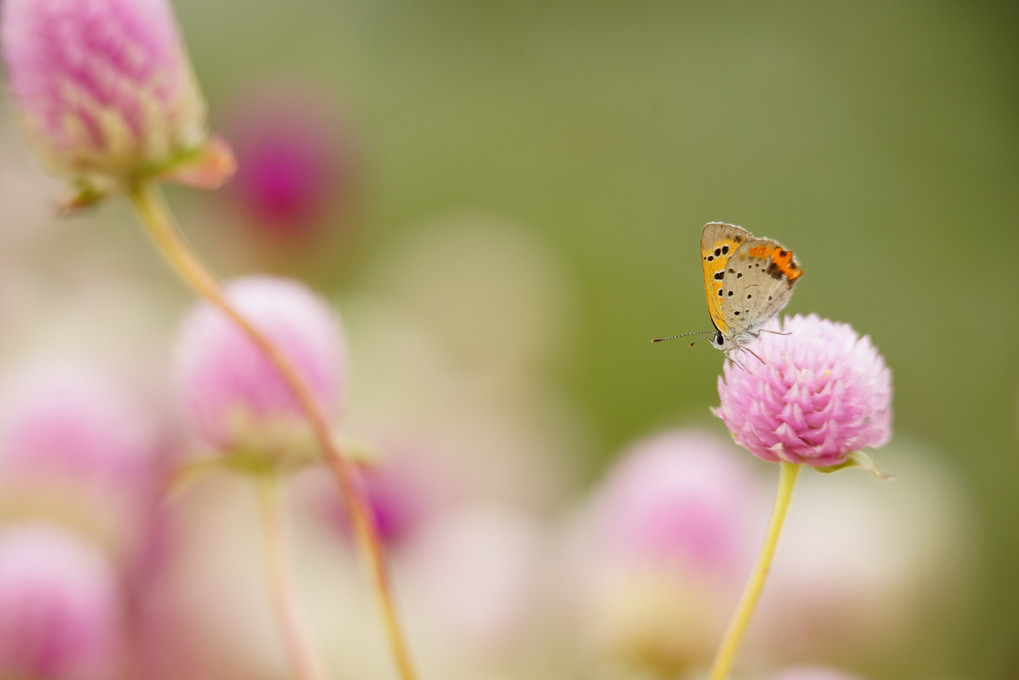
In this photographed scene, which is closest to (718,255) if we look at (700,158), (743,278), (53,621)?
(743,278)

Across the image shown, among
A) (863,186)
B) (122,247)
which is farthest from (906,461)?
(122,247)

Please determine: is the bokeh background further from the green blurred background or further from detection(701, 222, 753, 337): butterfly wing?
detection(701, 222, 753, 337): butterfly wing

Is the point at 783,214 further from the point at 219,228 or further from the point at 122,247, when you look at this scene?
the point at 122,247

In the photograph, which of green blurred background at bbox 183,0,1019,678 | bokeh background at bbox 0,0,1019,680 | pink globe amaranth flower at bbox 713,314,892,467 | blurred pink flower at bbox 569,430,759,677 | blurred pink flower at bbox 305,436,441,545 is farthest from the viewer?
green blurred background at bbox 183,0,1019,678

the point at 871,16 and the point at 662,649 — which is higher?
the point at 871,16

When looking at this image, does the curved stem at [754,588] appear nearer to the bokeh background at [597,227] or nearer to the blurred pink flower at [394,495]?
the bokeh background at [597,227]

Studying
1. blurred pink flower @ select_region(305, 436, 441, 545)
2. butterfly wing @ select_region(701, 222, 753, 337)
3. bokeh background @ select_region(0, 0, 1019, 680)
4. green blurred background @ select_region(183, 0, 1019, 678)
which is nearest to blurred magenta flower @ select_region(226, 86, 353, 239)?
bokeh background @ select_region(0, 0, 1019, 680)

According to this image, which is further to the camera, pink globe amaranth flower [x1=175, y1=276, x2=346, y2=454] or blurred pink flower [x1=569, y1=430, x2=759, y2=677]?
blurred pink flower [x1=569, y1=430, x2=759, y2=677]
